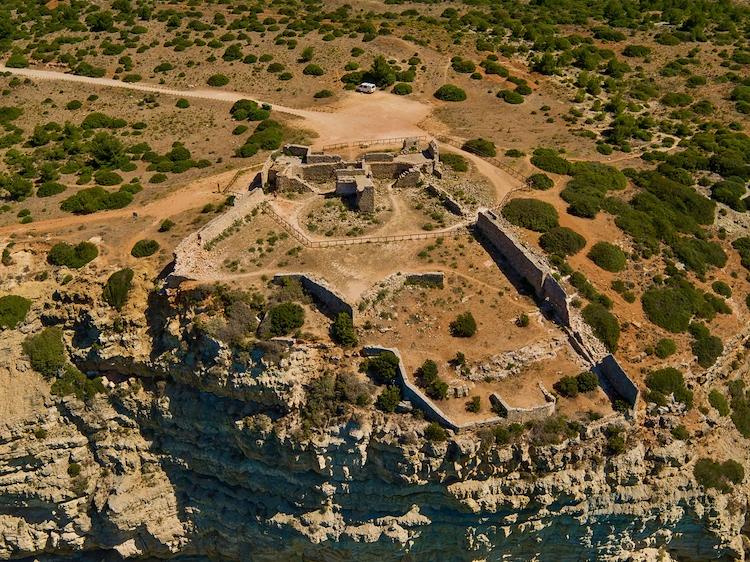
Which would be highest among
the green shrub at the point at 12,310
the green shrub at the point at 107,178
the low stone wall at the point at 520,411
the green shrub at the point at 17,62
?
the green shrub at the point at 17,62

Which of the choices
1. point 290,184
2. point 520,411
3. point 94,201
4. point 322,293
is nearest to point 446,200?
point 290,184

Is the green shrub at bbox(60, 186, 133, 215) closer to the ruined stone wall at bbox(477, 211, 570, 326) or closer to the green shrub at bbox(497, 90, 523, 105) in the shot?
the ruined stone wall at bbox(477, 211, 570, 326)

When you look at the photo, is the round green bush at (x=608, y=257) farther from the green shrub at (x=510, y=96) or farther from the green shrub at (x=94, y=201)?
the green shrub at (x=94, y=201)

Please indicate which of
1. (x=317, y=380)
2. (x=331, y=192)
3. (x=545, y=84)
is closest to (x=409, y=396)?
(x=317, y=380)

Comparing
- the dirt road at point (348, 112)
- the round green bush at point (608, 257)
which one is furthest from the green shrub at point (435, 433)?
the dirt road at point (348, 112)

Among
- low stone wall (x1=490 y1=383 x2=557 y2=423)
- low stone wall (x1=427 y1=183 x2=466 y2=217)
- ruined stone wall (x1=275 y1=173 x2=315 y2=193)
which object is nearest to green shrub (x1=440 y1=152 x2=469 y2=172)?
low stone wall (x1=427 y1=183 x2=466 y2=217)
